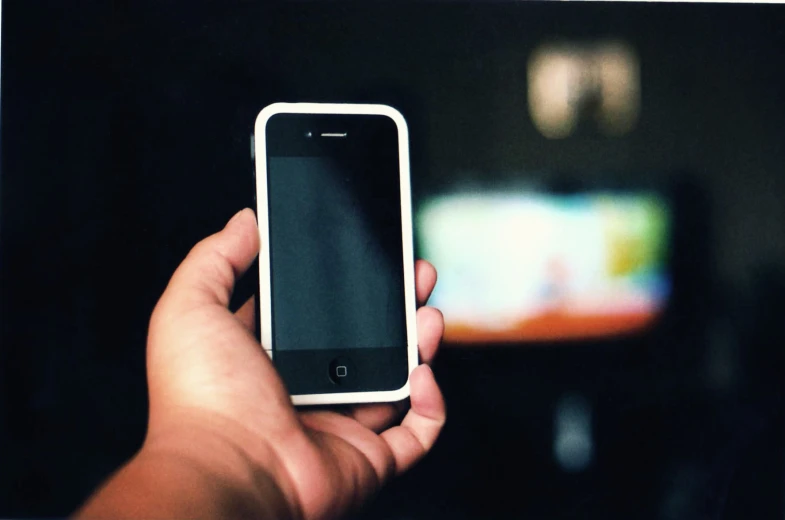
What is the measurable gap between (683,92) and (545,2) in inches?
5.3

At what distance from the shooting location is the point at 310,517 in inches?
17.9

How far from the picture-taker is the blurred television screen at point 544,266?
1.76 ft

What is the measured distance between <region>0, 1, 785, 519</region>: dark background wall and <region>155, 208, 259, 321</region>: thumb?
0.07ft

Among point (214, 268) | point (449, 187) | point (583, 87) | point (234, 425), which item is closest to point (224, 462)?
point (234, 425)

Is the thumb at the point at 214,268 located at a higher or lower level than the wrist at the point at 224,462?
higher

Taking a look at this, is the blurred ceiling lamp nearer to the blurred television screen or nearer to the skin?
the blurred television screen

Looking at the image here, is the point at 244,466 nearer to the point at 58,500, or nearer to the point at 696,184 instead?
the point at 58,500

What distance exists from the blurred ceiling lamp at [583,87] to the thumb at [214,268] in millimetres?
246

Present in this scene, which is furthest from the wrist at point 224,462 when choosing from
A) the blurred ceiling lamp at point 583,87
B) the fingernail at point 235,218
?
the blurred ceiling lamp at point 583,87

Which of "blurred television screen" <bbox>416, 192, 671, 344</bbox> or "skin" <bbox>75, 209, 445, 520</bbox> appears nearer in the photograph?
"skin" <bbox>75, 209, 445, 520</bbox>

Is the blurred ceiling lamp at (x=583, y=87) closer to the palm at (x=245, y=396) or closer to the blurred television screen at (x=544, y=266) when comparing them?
the blurred television screen at (x=544, y=266)

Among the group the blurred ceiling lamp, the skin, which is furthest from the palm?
the blurred ceiling lamp

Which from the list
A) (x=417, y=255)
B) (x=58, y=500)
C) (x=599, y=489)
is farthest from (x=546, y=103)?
(x=58, y=500)

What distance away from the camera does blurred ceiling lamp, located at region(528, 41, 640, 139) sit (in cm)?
54
